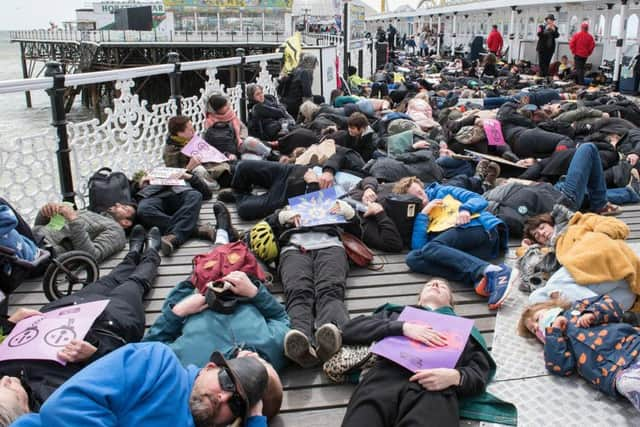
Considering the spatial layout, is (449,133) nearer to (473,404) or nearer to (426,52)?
(473,404)

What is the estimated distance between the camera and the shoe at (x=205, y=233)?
4.70 meters

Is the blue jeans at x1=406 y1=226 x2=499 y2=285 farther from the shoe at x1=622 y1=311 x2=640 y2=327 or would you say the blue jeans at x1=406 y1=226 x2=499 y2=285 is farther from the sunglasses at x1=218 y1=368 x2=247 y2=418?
the sunglasses at x1=218 y1=368 x2=247 y2=418

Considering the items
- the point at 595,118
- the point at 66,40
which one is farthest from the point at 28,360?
the point at 66,40

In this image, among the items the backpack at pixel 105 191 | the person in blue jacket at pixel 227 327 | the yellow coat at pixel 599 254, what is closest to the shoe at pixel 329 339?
the person in blue jacket at pixel 227 327

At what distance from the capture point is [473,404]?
2533 millimetres

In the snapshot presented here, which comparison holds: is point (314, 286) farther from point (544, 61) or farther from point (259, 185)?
point (544, 61)

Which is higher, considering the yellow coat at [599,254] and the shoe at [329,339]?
the yellow coat at [599,254]

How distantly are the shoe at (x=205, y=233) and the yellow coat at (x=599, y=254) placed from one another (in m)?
2.66

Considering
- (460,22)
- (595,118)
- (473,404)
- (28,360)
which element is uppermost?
(460,22)

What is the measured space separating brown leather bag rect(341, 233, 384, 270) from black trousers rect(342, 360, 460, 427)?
161cm

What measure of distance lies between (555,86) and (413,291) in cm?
1193

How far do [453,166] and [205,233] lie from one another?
305cm

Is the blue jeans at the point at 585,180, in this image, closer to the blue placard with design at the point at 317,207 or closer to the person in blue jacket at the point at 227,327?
the blue placard with design at the point at 317,207

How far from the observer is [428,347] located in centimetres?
256
